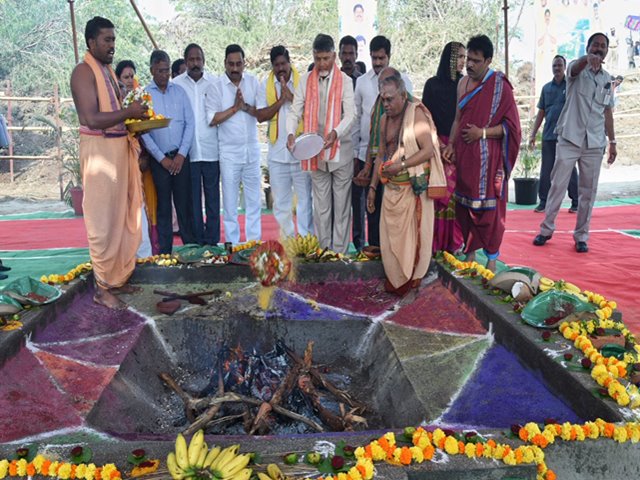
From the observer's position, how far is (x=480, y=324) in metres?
3.70

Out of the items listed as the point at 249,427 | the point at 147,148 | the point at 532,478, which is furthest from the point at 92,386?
the point at 147,148

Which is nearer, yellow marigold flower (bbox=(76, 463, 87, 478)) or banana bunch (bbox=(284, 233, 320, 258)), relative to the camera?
yellow marigold flower (bbox=(76, 463, 87, 478))

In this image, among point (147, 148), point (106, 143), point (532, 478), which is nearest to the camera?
point (532, 478)

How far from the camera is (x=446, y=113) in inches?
206

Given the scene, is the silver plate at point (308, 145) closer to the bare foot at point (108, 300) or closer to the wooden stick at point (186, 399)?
the bare foot at point (108, 300)

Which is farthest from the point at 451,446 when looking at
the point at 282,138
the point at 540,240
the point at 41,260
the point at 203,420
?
the point at 41,260

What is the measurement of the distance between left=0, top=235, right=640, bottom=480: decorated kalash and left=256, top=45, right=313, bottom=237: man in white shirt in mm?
1019

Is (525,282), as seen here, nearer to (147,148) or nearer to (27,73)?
(147,148)

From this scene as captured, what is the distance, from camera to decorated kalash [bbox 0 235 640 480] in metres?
2.12

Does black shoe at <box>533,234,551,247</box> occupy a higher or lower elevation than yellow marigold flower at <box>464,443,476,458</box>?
higher

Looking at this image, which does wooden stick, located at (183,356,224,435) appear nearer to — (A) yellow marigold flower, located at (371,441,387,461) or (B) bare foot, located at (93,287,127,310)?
(A) yellow marigold flower, located at (371,441,387,461)

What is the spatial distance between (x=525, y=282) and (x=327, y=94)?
2.44m

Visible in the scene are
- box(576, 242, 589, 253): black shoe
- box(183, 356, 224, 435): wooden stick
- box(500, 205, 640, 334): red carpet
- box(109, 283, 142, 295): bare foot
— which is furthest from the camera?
box(576, 242, 589, 253): black shoe

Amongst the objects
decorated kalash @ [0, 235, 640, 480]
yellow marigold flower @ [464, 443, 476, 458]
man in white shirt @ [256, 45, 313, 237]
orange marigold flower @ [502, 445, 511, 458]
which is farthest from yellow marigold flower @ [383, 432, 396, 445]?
man in white shirt @ [256, 45, 313, 237]
